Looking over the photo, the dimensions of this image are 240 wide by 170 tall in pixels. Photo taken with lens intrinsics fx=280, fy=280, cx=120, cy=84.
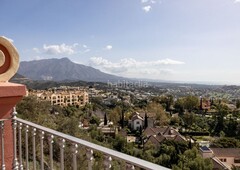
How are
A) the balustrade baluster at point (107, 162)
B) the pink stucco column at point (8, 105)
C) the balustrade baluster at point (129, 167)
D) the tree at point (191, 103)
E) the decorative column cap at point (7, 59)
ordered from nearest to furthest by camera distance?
the balustrade baluster at point (129, 167)
the balustrade baluster at point (107, 162)
the pink stucco column at point (8, 105)
the decorative column cap at point (7, 59)
the tree at point (191, 103)

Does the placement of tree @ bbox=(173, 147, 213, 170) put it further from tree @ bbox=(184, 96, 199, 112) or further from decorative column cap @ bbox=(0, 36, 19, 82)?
tree @ bbox=(184, 96, 199, 112)

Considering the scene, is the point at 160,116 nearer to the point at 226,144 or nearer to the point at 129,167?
the point at 226,144

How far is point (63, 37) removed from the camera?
105 feet

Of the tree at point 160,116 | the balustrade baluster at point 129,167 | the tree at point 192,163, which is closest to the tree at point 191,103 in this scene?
the tree at point 160,116

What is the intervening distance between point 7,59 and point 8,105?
0.47 metres

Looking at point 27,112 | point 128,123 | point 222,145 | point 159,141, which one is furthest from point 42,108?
point 128,123

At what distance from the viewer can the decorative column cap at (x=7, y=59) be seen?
110 inches

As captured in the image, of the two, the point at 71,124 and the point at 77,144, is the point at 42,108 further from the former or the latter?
the point at 77,144

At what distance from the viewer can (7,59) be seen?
283 cm

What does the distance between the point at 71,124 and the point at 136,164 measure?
12459mm

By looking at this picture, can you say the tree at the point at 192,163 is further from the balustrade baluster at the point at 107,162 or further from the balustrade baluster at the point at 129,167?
the balustrade baluster at the point at 129,167

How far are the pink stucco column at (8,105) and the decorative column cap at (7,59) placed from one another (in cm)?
10

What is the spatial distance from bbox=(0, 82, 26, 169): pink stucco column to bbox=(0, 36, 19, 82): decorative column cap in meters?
0.10

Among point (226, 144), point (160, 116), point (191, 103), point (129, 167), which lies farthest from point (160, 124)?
point (129, 167)
